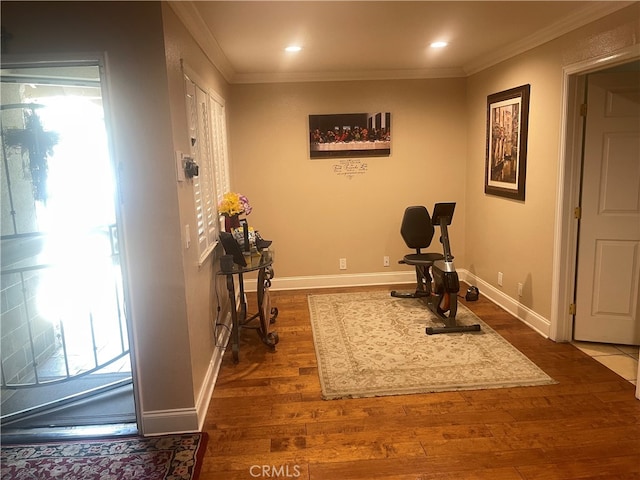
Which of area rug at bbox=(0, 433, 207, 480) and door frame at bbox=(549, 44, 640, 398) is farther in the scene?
door frame at bbox=(549, 44, 640, 398)

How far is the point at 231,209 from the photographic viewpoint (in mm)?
3500

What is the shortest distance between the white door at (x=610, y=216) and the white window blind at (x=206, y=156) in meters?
2.80

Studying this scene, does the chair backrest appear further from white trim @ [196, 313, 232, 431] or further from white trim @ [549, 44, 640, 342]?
white trim @ [196, 313, 232, 431]

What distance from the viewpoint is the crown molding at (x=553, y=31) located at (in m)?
2.82

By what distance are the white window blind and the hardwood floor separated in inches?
40.6

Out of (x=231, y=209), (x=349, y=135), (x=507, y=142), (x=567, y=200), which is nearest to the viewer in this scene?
(x=567, y=200)

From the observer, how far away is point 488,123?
4.52m

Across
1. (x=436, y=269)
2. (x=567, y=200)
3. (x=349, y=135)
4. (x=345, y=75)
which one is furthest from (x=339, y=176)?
(x=567, y=200)

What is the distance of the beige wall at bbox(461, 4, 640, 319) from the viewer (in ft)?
9.86

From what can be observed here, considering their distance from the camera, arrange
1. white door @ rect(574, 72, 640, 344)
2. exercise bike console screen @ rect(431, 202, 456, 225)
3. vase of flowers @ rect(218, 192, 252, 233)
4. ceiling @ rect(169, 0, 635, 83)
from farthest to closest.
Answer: exercise bike console screen @ rect(431, 202, 456, 225) → vase of flowers @ rect(218, 192, 252, 233) → white door @ rect(574, 72, 640, 344) → ceiling @ rect(169, 0, 635, 83)

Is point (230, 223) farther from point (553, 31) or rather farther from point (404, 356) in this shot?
point (553, 31)

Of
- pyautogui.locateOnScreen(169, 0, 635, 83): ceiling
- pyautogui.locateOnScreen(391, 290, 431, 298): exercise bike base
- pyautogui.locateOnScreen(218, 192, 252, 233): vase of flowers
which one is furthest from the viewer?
pyautogui.locateOnScreen(391, 290, 431, 298): exercise bike base

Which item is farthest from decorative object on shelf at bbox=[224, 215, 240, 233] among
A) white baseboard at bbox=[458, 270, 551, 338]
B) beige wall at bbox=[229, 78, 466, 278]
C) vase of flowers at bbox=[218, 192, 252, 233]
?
white baseboard at bbox=[458, 270, 551, 338]

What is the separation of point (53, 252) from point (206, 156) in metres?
1.44
